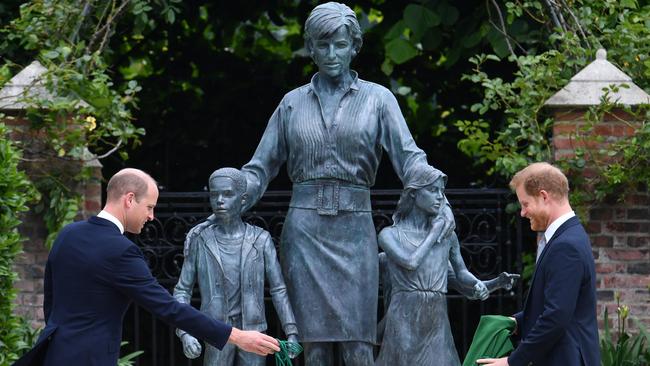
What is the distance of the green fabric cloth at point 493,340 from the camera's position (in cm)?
569

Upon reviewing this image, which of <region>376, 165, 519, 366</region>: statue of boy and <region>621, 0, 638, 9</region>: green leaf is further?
<region>621, 0, 638, 9</region>: green leaf

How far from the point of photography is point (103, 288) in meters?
5.48

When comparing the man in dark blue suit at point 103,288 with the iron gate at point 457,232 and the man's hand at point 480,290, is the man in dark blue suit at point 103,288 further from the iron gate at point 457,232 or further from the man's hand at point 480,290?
the iron gate at point 457,232

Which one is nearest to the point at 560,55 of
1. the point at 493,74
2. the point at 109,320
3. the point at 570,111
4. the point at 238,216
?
the point at 570,111

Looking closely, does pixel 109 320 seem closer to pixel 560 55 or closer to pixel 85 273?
pixel 85 273

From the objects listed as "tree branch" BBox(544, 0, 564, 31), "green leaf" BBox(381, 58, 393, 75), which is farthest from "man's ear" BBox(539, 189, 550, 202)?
"green leaf" BBox(381, 58, 393, 75)

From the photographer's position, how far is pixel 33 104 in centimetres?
846

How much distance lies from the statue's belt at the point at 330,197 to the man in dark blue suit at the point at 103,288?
912mm

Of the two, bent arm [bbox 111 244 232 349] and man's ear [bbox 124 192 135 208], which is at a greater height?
man's ear [bbox 124 192 135 208]

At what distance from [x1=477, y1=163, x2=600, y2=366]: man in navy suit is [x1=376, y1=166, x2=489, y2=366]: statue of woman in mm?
702

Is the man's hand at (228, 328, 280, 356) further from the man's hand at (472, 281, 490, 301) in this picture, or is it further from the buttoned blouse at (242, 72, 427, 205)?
the man's hand at (472, 281, 490, 301)

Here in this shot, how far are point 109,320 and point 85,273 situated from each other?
206mm

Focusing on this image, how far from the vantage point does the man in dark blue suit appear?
5457mm

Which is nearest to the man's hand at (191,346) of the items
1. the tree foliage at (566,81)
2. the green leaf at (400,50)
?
the tree foliage at (566,81)
